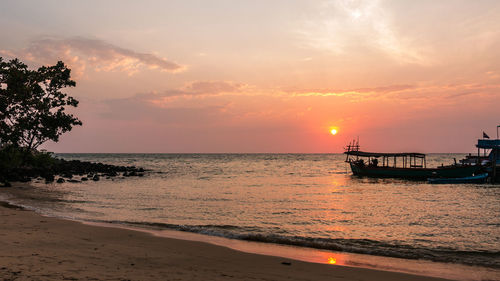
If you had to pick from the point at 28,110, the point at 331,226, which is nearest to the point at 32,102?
the point at 28,110

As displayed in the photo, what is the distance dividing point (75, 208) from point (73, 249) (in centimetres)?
1222

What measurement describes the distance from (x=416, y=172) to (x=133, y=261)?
53.7 meters

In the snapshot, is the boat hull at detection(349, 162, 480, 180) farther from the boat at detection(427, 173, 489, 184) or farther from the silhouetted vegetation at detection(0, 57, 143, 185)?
the silhouetted vegetation at detection(0, 57, 143, 185)

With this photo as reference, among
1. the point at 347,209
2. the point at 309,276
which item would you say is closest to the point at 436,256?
the point at 309,276

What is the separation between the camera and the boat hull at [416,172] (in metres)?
49.9

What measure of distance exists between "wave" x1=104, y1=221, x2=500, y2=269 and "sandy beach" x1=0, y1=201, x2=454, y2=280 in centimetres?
270

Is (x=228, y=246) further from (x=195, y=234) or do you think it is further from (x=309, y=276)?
(x=309, y=276)

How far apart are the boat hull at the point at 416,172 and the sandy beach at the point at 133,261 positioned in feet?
156

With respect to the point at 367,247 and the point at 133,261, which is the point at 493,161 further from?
the point at 133,261

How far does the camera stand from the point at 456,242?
13469 mm

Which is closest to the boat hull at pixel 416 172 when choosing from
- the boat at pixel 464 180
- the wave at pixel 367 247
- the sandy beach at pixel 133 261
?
the boat at pixel 464 180

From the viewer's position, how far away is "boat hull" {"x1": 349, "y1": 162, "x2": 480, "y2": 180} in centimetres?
4991

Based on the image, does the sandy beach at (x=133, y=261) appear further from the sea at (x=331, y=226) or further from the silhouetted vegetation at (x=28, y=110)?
the silhouetted vegetation at (x=28, y=110)

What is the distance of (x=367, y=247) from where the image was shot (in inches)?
491
